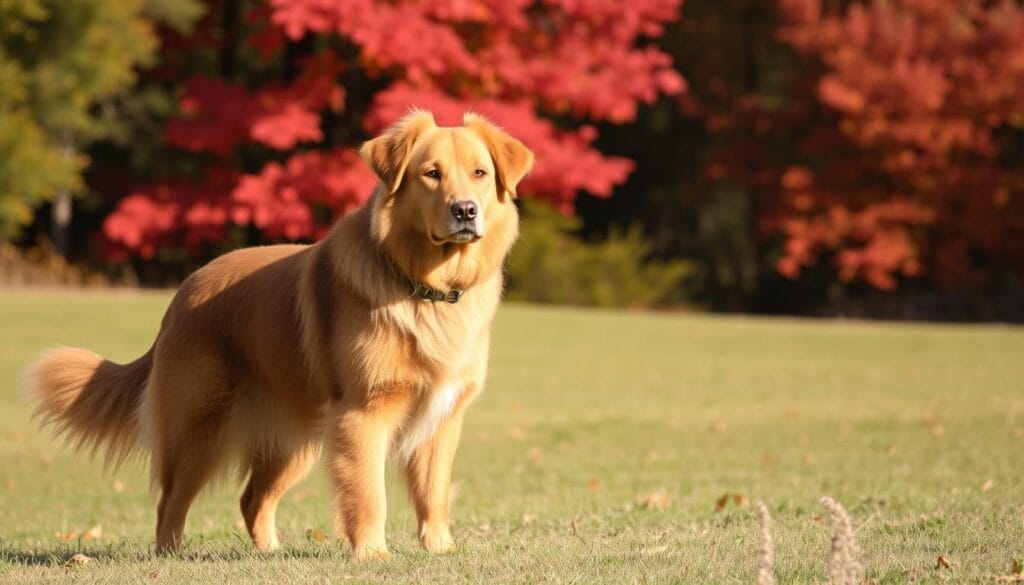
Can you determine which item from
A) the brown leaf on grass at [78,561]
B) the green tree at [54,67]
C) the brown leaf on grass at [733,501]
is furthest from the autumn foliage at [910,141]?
the brown leaf on grass at [78,561]

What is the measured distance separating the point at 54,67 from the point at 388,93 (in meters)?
7.56

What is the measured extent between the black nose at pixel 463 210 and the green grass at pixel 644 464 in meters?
1.41

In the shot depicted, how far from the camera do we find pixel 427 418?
5.55m

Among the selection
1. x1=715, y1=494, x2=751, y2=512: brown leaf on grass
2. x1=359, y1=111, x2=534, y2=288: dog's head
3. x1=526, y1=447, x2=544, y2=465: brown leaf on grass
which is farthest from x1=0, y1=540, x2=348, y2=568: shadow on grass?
x1=526, y1=447, x2=544, y2=465: brown leaf on grass

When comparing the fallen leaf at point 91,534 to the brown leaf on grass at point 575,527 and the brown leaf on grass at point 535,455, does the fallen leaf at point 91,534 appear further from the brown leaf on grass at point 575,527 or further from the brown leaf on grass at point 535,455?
the brown leaf on grass at point 535,455

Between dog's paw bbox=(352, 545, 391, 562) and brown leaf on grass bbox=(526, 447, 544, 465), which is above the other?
dog's paw bbox=(352, 545, 391, 562)

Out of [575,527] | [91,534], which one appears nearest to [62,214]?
[91,534]

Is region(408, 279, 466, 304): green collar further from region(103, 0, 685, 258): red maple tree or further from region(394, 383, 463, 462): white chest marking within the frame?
region(103, 0, 685, 258): red maple tree

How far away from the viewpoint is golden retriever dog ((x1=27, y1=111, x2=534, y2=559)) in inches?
214

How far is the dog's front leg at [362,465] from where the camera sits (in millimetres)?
5406

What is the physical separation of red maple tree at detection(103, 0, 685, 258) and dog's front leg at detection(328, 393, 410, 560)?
10.8 m

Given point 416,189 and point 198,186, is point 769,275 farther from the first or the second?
point 416,189

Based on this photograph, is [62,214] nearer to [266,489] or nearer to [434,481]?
[266,489]

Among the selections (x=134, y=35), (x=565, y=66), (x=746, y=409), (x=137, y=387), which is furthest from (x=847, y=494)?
(x=134, y=35)
